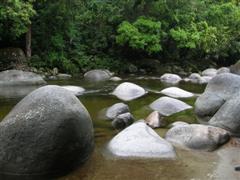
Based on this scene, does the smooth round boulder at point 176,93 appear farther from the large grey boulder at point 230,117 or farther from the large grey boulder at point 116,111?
the large grey boulder at point 230,117

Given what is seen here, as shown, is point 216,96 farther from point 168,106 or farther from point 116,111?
point 116,111

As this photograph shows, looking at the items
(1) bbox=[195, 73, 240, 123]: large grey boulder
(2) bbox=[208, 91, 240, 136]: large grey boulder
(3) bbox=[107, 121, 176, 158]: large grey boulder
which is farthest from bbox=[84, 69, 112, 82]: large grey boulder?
(3) bbox=[107, 121, 176, 158]: large grey boulder

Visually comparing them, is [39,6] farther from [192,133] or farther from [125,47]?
[192,133]

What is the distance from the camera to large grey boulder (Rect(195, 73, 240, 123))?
30.9 feet

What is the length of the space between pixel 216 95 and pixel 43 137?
5.29 metres

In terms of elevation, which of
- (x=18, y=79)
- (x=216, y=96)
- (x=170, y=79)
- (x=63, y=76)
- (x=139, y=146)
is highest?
(x=139, y=146)

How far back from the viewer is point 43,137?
5648 millimetres

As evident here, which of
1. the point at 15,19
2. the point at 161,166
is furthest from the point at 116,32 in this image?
the point at 161,166

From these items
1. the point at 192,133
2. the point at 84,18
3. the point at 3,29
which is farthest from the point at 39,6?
the point at 192,133

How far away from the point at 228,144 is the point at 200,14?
17.2m

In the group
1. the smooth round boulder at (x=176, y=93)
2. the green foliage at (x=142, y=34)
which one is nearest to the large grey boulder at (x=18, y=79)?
the smooth round boulder at (x=176, y=93)

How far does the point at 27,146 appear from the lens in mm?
5617

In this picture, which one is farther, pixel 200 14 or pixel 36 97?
pixel 200 14

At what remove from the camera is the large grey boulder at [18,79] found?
588 inches
